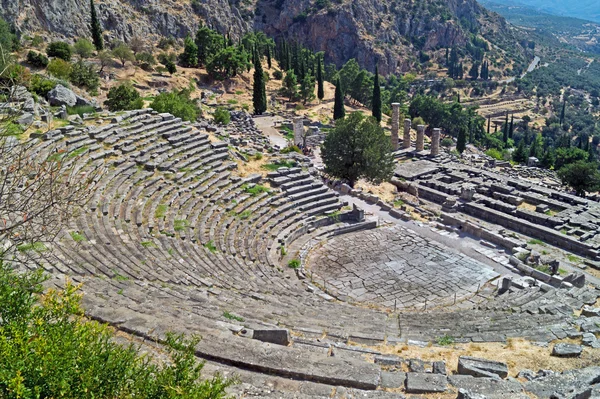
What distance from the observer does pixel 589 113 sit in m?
117

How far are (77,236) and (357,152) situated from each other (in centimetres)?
1868

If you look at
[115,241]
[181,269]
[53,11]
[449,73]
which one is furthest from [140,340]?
[449,73]

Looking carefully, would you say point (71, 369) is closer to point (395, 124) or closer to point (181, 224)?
point (181, 224)

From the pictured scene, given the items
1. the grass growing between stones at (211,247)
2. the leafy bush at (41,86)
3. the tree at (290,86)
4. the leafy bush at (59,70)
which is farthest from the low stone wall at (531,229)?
the tree at (290,86)

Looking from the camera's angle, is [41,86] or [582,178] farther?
[582,178]

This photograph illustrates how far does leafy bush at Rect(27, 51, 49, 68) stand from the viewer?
39.4 m

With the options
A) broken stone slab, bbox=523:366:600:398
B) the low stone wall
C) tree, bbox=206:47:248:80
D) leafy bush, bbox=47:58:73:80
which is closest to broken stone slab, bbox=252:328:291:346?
broken stone slab, bbox=523:366:600:398

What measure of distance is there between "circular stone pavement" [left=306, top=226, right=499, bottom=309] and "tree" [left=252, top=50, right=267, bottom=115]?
103 ft

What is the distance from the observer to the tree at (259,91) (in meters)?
50.8

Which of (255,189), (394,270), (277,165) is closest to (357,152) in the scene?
(277,165)

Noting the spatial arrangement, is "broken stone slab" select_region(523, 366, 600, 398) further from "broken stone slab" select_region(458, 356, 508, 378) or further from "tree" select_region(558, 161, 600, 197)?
"tree" select_region(558, 161, 600, 197)

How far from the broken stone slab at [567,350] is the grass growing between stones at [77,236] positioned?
12.4 meters

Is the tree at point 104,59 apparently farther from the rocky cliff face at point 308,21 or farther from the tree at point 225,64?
the tree at point 225,64

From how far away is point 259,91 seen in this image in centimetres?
5138
